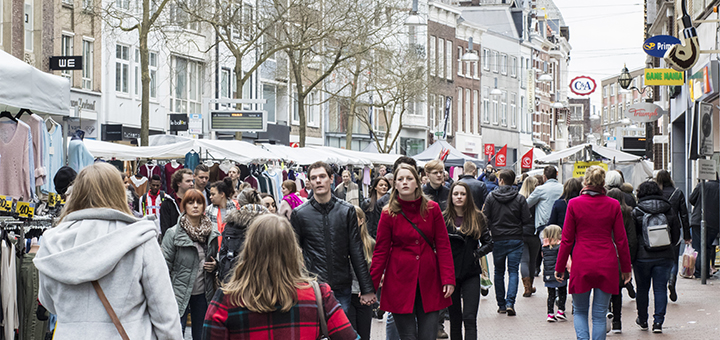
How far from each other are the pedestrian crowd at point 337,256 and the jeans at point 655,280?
0.02m

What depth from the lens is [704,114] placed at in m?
14.7

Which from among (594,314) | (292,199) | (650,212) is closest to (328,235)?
(594,314)

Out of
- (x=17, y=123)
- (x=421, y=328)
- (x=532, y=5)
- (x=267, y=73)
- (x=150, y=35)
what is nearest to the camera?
(x=421, y=328)

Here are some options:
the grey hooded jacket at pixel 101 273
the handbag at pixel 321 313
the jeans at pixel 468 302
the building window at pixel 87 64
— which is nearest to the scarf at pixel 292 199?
the jeans at pixel 468 302

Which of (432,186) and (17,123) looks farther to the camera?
(432,186)

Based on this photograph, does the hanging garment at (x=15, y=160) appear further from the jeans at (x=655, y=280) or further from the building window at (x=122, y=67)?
the building window at (x=122, y=67)

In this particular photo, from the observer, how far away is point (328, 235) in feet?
23.3

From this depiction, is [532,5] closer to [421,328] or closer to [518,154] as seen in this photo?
[518,154]

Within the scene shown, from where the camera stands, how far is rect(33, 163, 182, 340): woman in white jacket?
4.19 m

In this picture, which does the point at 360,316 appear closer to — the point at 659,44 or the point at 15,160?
the point at 15,160

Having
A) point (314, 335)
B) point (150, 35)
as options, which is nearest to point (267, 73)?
point (150, 35)

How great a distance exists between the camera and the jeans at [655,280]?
9.99m

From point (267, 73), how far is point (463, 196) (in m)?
36.0

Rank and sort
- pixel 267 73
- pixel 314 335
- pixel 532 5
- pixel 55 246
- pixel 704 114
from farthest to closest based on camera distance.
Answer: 1. pixel 532 5
2. pixel 267 73
3. pixel 704 114
4. pixel 55 246
5. pixel 314 335
